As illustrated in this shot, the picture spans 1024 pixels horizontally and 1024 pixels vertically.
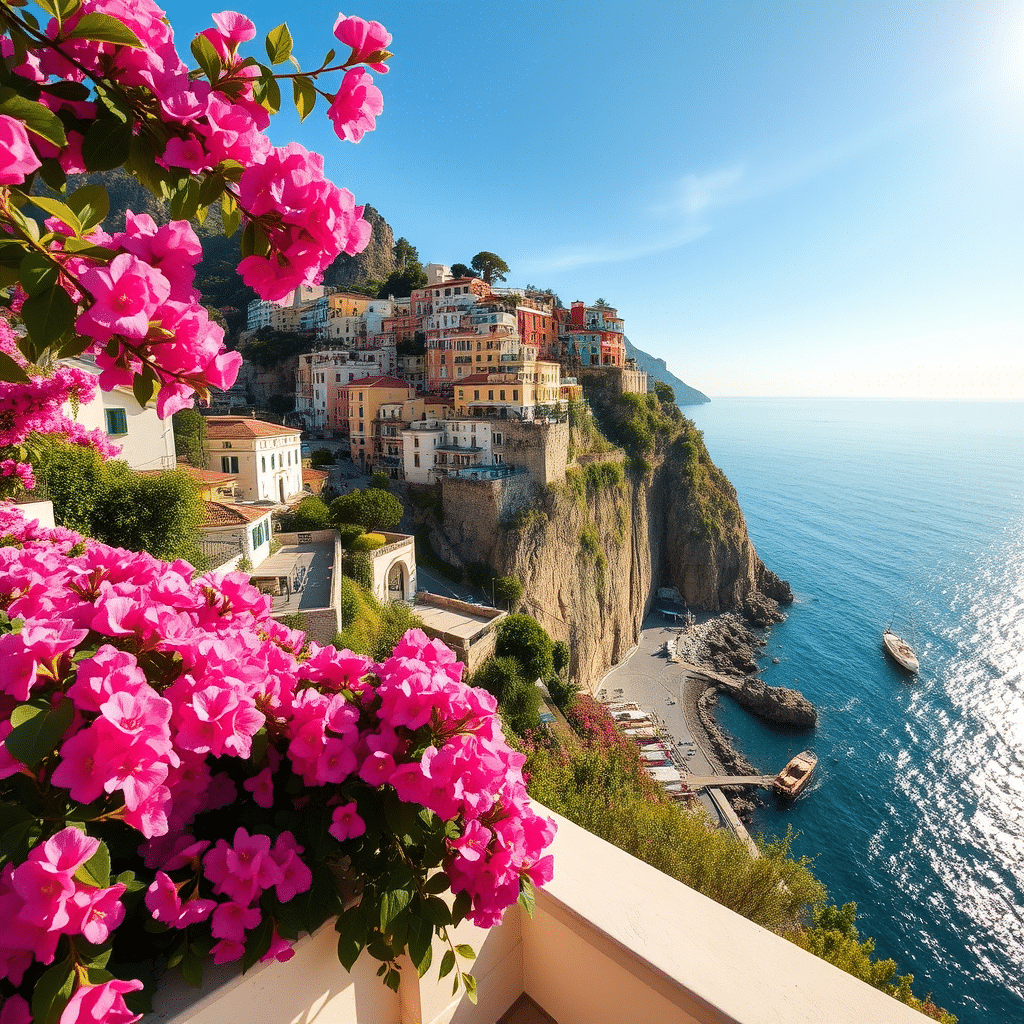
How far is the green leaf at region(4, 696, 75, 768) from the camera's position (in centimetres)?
127

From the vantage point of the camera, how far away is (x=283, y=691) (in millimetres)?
1935

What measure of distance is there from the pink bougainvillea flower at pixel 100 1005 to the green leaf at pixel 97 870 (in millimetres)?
193

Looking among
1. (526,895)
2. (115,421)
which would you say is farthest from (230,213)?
(115,421)

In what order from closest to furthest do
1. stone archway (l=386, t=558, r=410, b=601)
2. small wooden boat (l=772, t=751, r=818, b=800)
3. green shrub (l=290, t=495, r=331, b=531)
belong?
stone archway (l=386, t=558, r=410, b=601), green shrub (l=290, t=495, r=331, b=531), small wooden boat (l=772, t=751, r=818, b=800)

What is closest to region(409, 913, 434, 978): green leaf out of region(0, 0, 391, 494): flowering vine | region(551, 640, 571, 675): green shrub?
region(0, 0, 391, 494): flowering vine

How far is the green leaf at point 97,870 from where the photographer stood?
4.03 ft

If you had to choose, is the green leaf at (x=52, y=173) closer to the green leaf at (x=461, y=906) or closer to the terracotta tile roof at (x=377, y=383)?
the green leaf at (x=461, y=906)

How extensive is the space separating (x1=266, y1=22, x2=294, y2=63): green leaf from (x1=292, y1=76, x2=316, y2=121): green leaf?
0.24ft

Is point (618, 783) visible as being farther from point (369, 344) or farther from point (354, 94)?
point (369, 344)

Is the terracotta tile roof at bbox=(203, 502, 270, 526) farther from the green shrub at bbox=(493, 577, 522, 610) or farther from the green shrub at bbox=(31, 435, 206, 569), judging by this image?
the green shrub at bbox=(493, 577, 522, 610)

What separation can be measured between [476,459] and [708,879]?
24963mm

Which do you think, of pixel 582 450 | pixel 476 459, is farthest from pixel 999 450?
pixel 476 459

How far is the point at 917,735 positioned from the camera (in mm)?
31719

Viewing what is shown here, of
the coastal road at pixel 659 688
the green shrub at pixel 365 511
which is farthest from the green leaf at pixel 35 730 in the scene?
the coastal road at pixel 659 688
